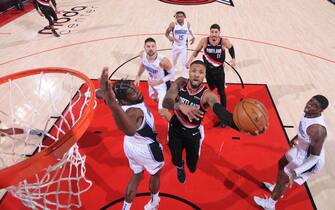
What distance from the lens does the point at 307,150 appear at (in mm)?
3082

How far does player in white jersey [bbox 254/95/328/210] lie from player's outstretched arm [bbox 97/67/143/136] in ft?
5.81

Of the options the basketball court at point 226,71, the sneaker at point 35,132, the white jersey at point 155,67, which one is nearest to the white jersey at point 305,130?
the basketball court at point 226,71

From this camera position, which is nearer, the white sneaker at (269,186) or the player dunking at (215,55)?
the white sneaker at (269,186)

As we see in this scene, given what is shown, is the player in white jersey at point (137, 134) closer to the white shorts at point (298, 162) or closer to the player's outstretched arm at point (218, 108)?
the player's outstretched arm at point (218, 108)

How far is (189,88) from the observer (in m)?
3.23

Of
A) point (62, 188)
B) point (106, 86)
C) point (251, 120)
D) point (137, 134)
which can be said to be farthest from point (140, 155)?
point (62, 188)

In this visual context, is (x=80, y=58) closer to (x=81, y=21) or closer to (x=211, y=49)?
(x=81, y=21)

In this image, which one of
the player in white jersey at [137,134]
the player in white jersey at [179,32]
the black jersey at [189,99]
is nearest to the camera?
the player in white jersey at [137,134]

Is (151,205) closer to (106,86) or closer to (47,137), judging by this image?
(106,86)

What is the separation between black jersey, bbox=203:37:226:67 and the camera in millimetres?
4641

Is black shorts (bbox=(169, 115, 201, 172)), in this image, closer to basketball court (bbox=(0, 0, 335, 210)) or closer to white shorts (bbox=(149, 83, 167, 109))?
A: basketball court (bbox=(0, 0, 335, 210))

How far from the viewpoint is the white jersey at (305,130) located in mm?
2896

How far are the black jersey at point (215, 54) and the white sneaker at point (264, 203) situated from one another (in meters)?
2.20

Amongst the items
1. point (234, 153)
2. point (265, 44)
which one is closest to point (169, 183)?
point (234, 153)
